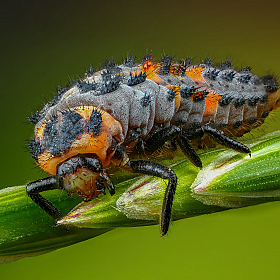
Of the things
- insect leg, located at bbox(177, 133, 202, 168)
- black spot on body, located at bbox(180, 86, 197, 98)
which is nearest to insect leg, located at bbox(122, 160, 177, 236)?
insect leg, located at bbox(177, 133, 202, 168)

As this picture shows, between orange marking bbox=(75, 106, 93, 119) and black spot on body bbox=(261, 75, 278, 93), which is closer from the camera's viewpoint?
orange marking bbox=(75, 106, 93, 119)

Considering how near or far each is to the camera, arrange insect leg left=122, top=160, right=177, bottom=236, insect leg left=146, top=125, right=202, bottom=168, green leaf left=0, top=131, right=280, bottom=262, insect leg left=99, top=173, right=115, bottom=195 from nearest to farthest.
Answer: green leaf left=0, top=131, right=280, bottom=262
insect leg left=122, top=160, right=177, bottom=236
insect leg left=99, top=173, right=115, bottom=195
insect leg left=146, top=125, right=202, bottom=168

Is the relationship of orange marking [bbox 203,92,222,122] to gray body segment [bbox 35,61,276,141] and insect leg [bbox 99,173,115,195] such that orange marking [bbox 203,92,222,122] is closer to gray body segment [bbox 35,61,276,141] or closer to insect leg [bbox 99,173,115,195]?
gray body segment [bbox 35,61,276,141]

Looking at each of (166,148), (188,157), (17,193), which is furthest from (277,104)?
(17,193)

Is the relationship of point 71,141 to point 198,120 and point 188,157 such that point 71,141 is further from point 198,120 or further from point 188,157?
point 198,120

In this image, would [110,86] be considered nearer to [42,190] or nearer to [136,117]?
[136,117]

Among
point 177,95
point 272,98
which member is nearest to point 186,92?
point 177,95
